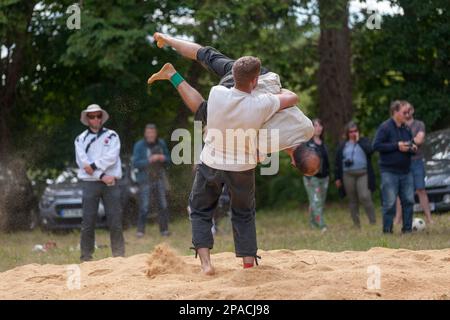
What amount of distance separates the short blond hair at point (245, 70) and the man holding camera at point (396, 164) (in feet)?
19.5

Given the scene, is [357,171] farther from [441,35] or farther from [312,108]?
[312,108]

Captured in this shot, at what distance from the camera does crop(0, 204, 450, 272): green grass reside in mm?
12023

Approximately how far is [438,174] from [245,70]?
30.8 feet

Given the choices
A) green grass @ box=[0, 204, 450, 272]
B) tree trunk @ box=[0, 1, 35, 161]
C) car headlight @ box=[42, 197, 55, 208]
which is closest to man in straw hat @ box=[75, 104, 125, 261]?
green grass @ box=[0, 204, 450, 272]

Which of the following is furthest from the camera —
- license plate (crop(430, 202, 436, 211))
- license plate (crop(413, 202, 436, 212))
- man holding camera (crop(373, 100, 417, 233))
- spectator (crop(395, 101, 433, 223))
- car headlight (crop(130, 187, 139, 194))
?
car headlight (crop(130, 187, 139, 194))

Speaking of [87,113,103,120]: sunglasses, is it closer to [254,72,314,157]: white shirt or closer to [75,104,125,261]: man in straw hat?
[75,104,125,261]: man in straw hat

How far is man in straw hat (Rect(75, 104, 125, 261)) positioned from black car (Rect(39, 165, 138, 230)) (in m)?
5.33

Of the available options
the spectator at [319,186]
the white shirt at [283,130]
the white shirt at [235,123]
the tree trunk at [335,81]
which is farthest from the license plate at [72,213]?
the white shirt at [283,130]

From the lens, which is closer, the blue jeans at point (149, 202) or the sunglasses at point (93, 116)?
the sunglasses at point (93, 116)

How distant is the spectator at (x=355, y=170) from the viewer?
51.1 ft

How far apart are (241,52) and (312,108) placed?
6290mm

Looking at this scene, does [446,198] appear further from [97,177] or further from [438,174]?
[97,177]

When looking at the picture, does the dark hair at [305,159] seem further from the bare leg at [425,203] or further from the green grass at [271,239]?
the bare leg at [425,203]
